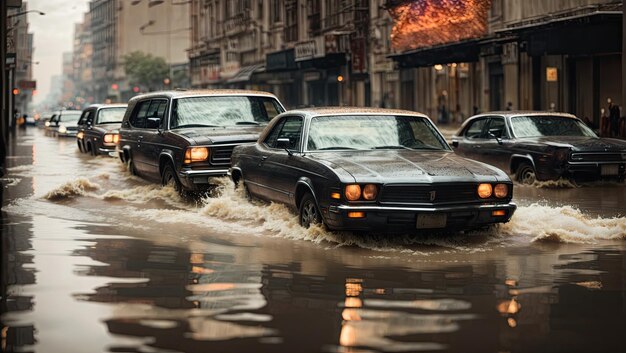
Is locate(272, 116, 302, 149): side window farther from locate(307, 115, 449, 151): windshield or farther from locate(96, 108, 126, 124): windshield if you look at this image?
locate(96, 108, 126, 124): windshield

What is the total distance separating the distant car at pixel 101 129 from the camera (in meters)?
28.3

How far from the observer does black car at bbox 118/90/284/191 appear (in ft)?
50.6

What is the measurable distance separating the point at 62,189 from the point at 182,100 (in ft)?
7.89

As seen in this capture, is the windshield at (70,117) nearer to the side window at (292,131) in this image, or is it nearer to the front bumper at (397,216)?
the side window at (292,131)

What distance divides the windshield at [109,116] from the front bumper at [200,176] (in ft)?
50.7

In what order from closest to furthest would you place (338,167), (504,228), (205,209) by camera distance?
(338,167)
(504,228)
(205,209)

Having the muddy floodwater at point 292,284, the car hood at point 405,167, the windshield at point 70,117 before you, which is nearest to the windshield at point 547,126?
the muddy floodwater at point 292,284

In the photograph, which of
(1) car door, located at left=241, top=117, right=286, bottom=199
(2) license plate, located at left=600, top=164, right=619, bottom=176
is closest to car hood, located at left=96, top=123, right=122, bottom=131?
(2) license plate, located at left=600, top=164, right=619, bottom=176

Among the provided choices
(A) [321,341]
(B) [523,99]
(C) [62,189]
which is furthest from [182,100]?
(B) [523,99]

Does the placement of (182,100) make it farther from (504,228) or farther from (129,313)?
(129,313)

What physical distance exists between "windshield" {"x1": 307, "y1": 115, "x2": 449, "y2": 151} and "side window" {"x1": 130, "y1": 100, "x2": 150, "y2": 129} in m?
6.45

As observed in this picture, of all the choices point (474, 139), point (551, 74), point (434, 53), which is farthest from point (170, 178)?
point (434, 53)

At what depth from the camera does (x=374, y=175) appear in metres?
10.5

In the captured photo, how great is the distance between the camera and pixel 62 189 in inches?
670
